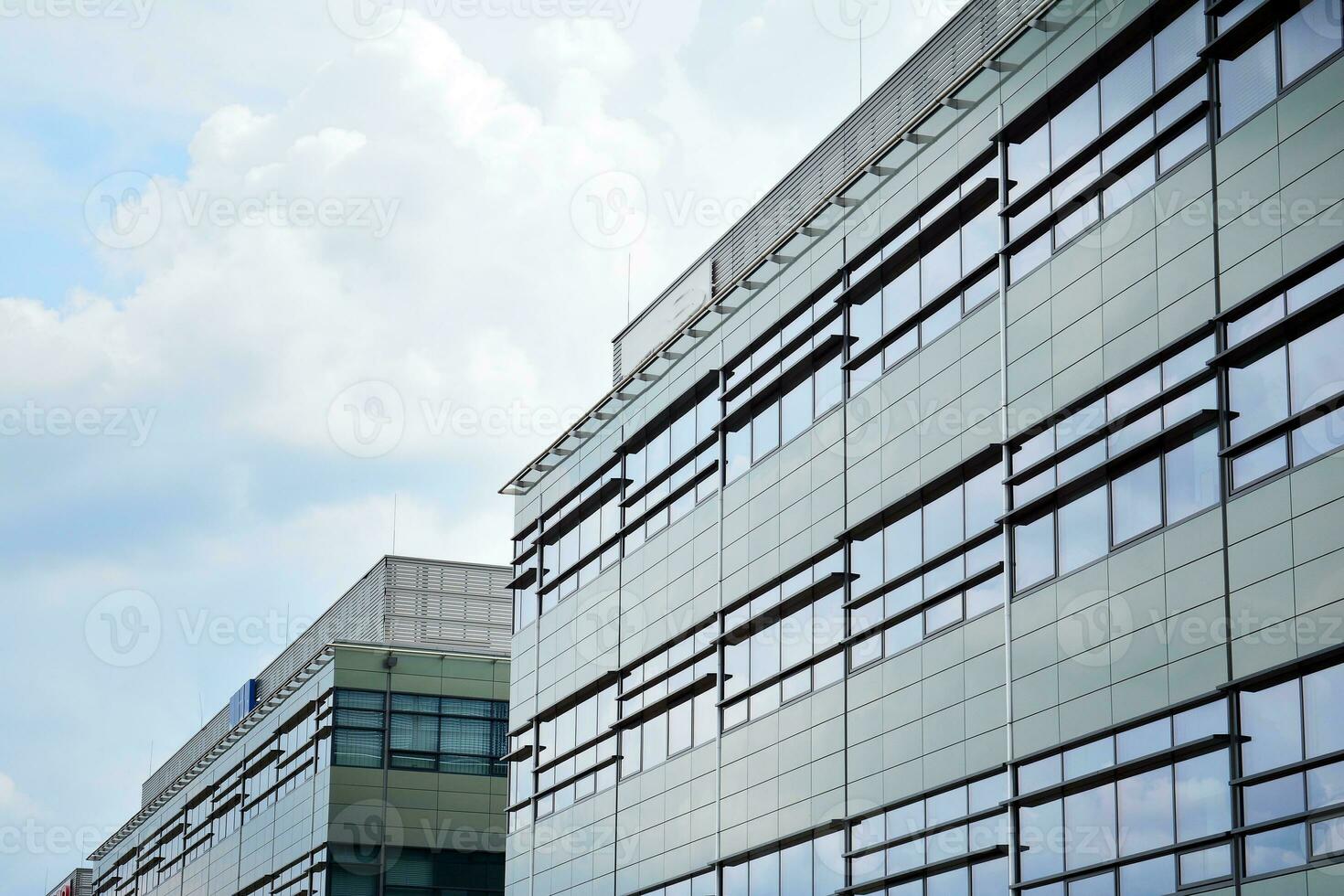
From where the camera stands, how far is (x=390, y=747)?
221ft

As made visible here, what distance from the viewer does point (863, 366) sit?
37.8m

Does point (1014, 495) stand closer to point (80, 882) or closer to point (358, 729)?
point (358, 729)

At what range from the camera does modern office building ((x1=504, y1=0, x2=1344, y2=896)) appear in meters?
25.0

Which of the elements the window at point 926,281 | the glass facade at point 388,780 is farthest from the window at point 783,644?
the glass facade at point 388,780

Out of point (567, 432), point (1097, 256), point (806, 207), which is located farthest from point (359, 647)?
point (1097, 256)

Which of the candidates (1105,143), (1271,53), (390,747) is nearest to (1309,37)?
(1271,53)

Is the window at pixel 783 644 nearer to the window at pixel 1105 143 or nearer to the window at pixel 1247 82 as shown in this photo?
the window at pixel 1105 143

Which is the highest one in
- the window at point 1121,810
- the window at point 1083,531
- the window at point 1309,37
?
the window at point 1309,37

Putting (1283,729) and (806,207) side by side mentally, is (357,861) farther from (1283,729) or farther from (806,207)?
(1283,729)

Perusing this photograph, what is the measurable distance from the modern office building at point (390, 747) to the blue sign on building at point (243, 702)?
2780 millimetres

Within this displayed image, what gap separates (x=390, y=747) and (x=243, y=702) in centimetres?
1696

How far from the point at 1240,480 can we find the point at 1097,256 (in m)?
5.35

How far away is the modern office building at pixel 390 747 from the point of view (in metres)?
66.0

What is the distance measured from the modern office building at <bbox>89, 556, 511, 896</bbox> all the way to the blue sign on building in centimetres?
278
